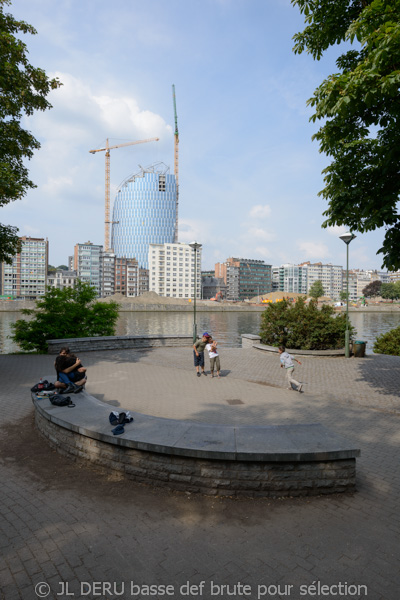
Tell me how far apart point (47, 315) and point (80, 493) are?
14.6 m

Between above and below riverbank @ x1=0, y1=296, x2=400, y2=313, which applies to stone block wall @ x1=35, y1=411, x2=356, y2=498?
below

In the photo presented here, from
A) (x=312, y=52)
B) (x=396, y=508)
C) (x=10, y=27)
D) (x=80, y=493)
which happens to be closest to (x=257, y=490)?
(x=396, y=508)

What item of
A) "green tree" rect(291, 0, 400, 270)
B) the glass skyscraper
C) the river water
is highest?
the glass skyscraper

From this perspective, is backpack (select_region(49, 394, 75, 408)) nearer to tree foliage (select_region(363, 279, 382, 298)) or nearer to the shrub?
the shrub

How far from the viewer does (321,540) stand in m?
3.70

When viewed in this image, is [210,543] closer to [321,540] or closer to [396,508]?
[321,540]

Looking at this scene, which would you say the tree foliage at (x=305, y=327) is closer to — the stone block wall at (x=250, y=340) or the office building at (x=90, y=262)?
the stone block wall at (x=250, y=340)

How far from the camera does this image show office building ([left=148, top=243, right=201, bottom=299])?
167875mm

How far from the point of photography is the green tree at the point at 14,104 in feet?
34.8

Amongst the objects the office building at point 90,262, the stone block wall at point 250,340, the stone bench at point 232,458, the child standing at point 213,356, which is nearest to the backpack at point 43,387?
the stone bench at point 232,458

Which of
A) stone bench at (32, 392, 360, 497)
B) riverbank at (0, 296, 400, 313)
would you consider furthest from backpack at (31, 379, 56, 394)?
riverbank at (0, 296, 400, 313)

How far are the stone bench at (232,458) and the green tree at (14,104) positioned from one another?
9.08 metres

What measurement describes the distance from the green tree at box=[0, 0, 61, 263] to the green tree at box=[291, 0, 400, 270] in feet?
28.0

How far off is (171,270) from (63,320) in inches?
6034
